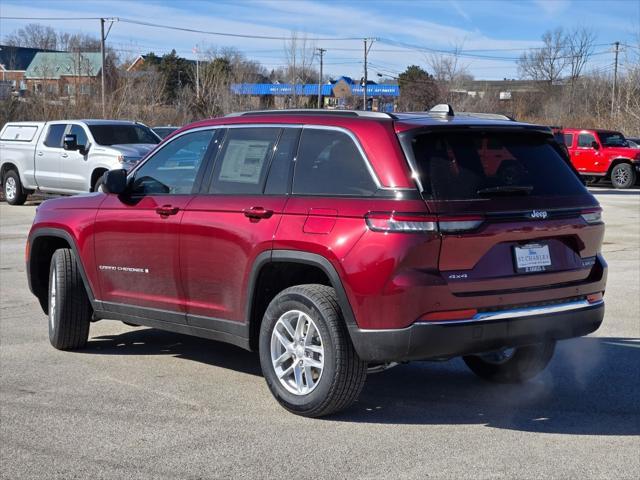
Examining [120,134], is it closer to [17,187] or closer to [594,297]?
[17,187]

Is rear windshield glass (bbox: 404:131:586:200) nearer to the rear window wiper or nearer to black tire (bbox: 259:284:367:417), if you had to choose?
the rear window wiper

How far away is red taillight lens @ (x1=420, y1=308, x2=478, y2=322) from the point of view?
5.08m

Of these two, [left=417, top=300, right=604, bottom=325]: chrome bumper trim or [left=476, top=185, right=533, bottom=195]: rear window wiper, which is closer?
[left=417, top=300, right=604, bottom=325]: chrome bumper trim

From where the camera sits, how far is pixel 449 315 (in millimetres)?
5113

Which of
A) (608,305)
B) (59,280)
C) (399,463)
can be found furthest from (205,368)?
(608,305)

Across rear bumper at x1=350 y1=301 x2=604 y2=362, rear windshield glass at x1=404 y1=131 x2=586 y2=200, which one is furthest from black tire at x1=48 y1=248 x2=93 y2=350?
rear windshield glass at x1=404 y1=131 x2=586 y2=200

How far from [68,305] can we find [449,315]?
11.5 ft

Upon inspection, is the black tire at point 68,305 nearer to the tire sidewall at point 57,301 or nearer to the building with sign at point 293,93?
the tire sidewall at point 57,301

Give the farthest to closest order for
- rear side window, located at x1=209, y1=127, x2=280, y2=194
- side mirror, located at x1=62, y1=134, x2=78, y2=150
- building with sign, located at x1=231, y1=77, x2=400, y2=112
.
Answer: building with sign, located at x1=231, y1=77, x2=400, y2=112 < side mirror, located at x1=62, y1=134, x2=78, y2=150 < rear side window, located at x1=209, y1=127, x2=280, y2=194

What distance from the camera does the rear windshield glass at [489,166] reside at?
17.2 feet

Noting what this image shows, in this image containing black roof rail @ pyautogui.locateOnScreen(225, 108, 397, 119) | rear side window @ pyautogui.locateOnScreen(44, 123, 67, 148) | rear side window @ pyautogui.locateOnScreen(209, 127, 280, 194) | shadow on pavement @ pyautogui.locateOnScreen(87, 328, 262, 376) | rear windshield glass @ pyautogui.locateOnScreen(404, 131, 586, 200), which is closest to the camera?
rear windshield glass @ pyautogui.locateOnScreen(404, 131, 586, 200)

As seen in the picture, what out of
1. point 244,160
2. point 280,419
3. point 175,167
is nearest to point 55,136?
point 175,167

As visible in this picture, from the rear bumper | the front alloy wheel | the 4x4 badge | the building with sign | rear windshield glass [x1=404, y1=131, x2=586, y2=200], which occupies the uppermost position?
the building with sign

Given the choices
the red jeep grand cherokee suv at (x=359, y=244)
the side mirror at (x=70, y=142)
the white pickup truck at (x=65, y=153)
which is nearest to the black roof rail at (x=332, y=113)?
the red jeep grand cherokee suv at (x=359, y=244)
